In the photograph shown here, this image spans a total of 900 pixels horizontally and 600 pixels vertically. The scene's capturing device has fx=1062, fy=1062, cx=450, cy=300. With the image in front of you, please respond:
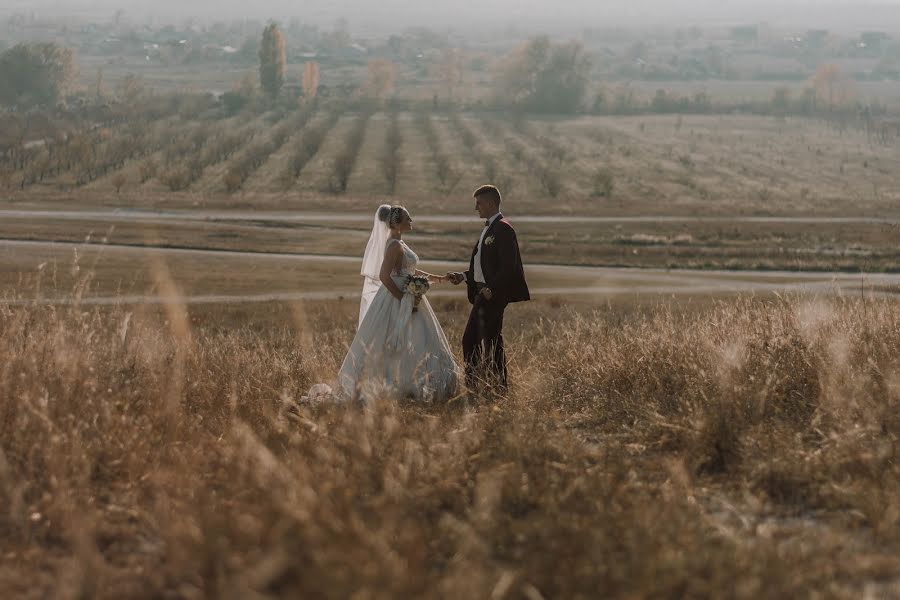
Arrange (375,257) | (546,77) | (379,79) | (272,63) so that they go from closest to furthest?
(375,257), (272,63), (379,79), (546,77)

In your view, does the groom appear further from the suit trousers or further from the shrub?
the shrub

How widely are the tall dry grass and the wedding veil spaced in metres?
2.54

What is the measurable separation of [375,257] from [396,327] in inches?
36.2

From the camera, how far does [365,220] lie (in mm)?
61625

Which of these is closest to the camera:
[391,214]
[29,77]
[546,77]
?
[391,214]

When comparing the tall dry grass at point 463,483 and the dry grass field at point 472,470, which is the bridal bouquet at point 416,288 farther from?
the tall dry grass at point 463,483

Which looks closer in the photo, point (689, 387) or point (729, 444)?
point (729, 444)

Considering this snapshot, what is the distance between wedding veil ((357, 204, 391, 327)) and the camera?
1143 centimetres

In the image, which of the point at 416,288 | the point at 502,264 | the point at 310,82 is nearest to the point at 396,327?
the point at 416,288

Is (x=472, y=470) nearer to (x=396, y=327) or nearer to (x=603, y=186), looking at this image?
(x=396, y=327)

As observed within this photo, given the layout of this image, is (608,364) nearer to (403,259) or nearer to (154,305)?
(403,259)

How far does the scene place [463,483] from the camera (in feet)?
19.9

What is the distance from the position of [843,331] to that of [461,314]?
2362 cm

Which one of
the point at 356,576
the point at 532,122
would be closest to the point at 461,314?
the point at 356,576
